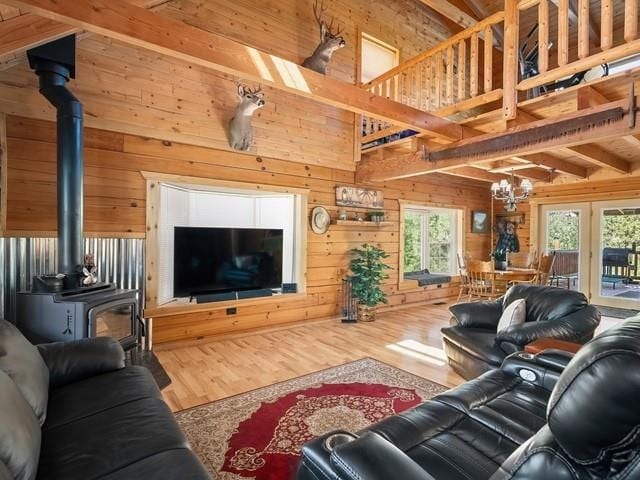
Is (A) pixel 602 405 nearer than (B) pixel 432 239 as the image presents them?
Yes

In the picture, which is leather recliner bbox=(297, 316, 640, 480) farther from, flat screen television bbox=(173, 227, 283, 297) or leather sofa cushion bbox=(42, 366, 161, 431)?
flat screen television bbox=(173, 227, 283, 297)

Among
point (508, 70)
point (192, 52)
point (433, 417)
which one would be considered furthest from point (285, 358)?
point (508, 70)

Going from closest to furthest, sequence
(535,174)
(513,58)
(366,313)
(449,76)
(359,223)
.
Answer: (513,58) → (449,76) → (366,313) → (359,223) → (535,174)

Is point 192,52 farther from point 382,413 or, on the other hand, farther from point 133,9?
point 382,413

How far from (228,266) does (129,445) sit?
292 cm

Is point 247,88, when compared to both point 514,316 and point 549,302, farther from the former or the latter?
point 549,302

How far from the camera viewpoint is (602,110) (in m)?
2.94

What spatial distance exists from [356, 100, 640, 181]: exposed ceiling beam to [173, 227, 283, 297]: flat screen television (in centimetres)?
180

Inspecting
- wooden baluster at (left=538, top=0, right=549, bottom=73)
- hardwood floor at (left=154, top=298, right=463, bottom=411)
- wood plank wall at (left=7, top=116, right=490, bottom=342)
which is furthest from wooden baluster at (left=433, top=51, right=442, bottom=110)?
hardwood floor at (left=154, top=298, right=463, bottom=411)

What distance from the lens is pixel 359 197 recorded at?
539 cm

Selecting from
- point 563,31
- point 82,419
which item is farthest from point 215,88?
point 82,419

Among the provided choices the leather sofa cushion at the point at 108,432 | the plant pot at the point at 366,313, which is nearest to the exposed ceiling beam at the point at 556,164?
the plant pot at the point at 366,313

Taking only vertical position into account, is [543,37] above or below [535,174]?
above

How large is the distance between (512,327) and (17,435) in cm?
285
